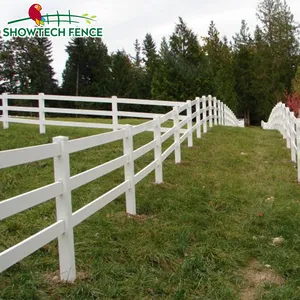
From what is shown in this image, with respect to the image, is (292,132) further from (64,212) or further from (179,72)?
(179,72)

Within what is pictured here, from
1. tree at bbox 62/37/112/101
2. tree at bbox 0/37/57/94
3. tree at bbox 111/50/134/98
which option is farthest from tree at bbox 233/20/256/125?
tree at bbox 0/37/57/94

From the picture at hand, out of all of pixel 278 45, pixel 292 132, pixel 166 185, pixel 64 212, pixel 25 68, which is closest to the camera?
pixel 64 212

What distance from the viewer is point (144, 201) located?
602cm

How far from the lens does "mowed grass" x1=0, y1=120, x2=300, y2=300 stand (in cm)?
354

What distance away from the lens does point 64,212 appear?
3623mm

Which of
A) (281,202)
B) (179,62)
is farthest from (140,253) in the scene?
(179,62)

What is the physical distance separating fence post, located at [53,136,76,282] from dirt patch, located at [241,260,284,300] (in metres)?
1.44

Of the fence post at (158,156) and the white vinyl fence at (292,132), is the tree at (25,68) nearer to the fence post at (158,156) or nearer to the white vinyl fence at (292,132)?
the white vinyl fence at (292,132)

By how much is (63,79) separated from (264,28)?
2857cm

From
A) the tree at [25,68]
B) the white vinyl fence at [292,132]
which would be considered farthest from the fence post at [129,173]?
the tree at [25,68]

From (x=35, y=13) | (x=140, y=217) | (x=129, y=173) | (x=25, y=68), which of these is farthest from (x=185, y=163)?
(x=25, y=68)

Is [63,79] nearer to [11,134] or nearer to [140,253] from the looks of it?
[11,134]

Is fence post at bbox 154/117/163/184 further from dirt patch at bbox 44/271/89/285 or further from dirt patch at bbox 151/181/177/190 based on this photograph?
dirt patch at bbox 44/271/89/285

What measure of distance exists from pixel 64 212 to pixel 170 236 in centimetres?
151
